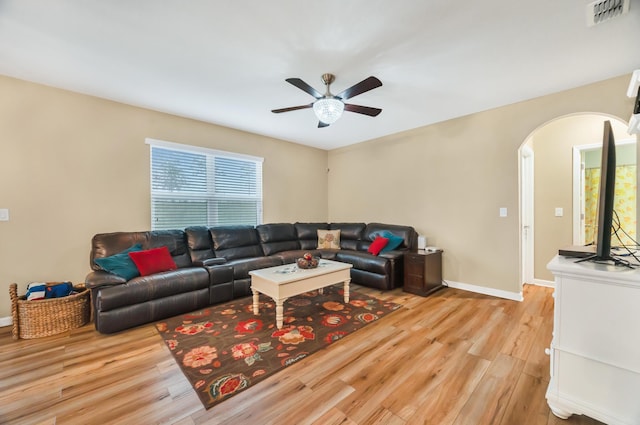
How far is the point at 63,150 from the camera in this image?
3.08m

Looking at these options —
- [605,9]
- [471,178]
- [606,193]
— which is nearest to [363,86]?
[605,9]

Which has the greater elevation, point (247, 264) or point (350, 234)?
point (350, 234)

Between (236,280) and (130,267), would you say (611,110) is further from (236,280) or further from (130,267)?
(130,267)

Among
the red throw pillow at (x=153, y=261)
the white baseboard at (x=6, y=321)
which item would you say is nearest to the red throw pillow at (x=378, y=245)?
the red throw pillow at (x=153, y=261)

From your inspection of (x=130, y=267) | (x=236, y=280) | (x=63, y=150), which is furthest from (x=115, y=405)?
(x=63, y=150)

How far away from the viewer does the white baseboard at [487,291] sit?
347 centimetres

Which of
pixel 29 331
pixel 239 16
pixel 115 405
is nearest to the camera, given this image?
pixel 115 405

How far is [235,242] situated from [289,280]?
6.01 ft

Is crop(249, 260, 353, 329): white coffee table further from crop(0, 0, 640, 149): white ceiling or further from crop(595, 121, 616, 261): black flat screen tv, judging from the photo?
crop(595, 121, 616, 261): black flat screen tv

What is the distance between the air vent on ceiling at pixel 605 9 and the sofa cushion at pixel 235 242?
176 inches

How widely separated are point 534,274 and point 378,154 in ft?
11.0

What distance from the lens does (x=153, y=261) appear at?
122 inches

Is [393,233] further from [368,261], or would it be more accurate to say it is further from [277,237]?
[277,237]

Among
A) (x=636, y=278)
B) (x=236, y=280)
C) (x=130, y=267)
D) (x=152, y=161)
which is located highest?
(x=152, y=161)
